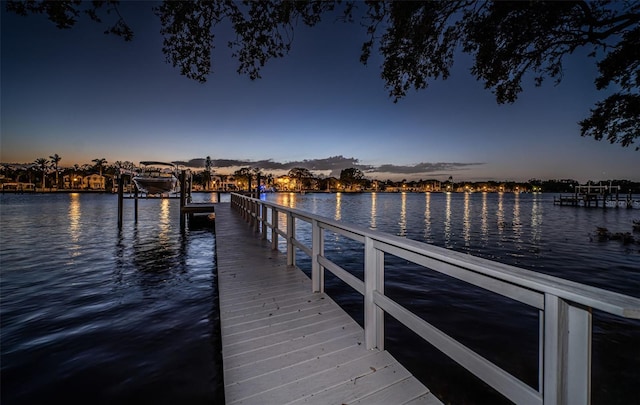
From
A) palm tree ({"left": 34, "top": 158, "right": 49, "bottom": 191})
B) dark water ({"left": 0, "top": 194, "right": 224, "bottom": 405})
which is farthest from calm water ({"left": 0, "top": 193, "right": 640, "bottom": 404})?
palm tree ({"left": 34, "top": 158, "right": 49, "bottom": 191})

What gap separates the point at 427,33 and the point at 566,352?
568 centimetres

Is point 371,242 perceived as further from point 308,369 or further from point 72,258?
point 72,258

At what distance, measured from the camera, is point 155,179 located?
82.0ft

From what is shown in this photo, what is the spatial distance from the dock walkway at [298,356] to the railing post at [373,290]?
0.13 metres

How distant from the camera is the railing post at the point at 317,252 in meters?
4.62

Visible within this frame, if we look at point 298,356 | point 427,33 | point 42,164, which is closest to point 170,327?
point 298,356

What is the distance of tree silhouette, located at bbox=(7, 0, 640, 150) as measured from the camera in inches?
197

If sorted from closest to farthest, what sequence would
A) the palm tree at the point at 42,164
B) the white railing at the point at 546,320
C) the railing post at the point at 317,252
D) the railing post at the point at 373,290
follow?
the white railing at the point at 546,320, the railing post at the point at 373,290, the railing post at the point at 317,252, the palm tree at the point at 42,164

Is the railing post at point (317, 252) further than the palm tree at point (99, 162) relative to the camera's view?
No

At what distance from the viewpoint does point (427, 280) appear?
8.89 metres

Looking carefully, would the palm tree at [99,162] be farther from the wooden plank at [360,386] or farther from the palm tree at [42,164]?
the wooden plank at [360,386]

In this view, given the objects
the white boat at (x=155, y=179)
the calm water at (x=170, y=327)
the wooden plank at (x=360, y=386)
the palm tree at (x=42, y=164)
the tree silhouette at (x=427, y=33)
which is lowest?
the calm water at (x=170, y=327)

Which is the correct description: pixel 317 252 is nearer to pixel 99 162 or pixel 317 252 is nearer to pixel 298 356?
pixel 298 356

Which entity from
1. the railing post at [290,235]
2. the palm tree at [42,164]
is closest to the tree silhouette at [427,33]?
the railing post at [290,235]
